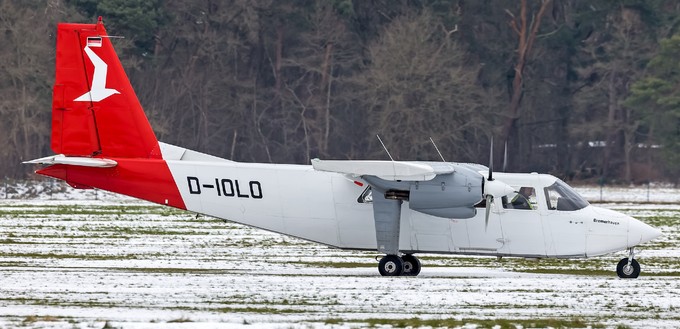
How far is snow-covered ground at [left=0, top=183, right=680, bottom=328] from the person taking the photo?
17547 mm

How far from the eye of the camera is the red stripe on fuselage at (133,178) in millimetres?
24938

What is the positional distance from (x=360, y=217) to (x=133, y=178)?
4512 mm

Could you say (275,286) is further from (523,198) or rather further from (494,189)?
(523,198)

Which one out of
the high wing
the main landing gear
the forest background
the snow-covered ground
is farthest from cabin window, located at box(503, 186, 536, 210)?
the forest background

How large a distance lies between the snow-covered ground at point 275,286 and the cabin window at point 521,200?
1346mm

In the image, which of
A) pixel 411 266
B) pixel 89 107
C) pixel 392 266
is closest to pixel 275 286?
pixel 392 266

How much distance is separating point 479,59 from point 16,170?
32511 millimetres

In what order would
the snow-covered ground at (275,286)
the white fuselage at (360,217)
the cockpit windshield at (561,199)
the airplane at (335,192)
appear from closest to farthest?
the snow-covered ground at (275,286), the airplane at (335,192), the white fuselage at (360,217), the cockpit windshield at (561,199)

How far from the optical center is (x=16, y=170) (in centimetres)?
7150

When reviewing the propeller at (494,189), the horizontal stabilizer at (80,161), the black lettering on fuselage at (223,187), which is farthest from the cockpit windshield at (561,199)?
the horizontal stabilizer at (80,161)

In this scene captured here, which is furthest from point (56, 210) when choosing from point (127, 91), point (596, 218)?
point (596, 218)

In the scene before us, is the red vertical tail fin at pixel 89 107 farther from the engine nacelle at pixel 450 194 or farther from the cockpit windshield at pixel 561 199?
the cockpit windshield at pixel 561 199

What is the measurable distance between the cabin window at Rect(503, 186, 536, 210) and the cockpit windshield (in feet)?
0.95

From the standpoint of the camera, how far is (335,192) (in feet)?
82.2
